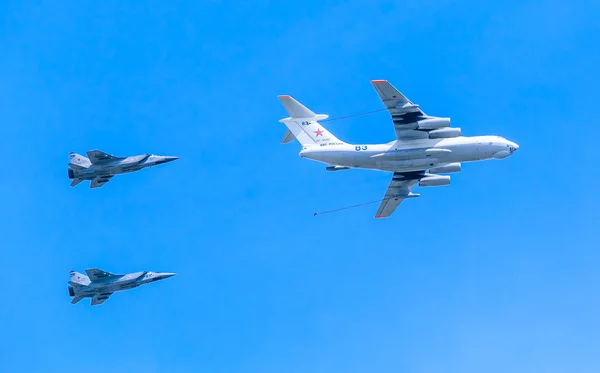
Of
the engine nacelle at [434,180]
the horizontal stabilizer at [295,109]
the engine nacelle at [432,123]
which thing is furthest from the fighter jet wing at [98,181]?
the engine nacelle at [432,123]

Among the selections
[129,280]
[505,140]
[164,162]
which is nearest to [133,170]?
[164,162]

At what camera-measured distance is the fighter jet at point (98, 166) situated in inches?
2375

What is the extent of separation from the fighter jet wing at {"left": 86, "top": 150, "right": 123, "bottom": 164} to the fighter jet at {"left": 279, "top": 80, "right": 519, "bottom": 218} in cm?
1304

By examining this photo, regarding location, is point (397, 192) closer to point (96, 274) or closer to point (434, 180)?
point (434, 180)

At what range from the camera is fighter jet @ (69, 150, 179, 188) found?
60.3 meters

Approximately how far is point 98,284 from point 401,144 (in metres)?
23.7

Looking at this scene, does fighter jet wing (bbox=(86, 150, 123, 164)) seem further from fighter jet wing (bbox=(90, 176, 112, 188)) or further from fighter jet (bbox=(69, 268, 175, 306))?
fighter jet (bbox=(69, 268, 175, 306))

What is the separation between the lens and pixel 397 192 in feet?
191

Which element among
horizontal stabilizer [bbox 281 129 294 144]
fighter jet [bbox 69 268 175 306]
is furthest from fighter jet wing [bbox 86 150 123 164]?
horizontal stabilizer [bbox 281 129 294 144]

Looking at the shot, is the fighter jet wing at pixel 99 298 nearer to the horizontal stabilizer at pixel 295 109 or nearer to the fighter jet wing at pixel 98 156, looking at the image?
the fighter jet wing at pixel 98 156

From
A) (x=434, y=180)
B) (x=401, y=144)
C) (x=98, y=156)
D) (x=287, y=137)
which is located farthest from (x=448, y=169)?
(x=98, y=156)

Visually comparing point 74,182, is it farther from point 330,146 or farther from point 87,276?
point 330,146

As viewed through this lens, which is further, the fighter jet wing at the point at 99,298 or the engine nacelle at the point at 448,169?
the fighter jet wing at the point at 99,298

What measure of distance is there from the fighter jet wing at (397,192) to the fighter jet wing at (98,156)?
57.6 ft
